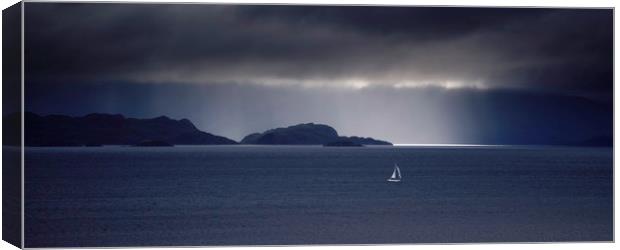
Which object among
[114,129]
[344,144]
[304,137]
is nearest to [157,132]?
[114,129]

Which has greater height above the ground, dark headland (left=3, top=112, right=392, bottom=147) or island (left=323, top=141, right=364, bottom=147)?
dark headland (left=3, top=112, right=392, bottom=147)

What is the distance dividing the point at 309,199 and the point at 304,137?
1269 centimetres

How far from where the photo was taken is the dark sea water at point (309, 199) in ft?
70.2

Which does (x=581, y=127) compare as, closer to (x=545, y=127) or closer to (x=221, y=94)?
(x=545, y=127)

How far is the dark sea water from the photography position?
843 inches

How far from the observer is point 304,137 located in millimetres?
21781

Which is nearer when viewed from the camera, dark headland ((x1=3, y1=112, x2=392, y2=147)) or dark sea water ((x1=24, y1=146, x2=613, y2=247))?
dark headland ((x1=3, y1=112, x2=392, y2=147))

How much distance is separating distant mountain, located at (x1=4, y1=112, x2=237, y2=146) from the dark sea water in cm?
96

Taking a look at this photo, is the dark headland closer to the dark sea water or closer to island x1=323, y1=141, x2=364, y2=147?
island x1=323, y1=141, x2=364, y2=147

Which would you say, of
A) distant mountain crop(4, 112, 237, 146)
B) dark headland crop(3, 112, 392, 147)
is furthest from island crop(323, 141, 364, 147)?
distant mountain crop(4, 112, 237, 146)

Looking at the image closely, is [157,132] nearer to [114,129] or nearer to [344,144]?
[114,129]

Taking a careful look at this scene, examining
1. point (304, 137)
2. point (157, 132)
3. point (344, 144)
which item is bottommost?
point (344, 144)

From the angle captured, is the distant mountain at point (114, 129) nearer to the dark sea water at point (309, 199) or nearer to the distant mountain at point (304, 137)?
the distant mountain at point (304, 137)

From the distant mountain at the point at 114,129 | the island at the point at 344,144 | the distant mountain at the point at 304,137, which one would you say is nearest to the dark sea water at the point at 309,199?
the distant mountain at the point at 304,137
